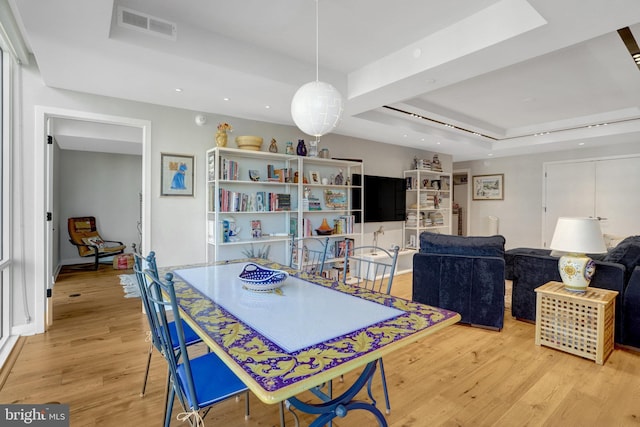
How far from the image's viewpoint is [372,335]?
1257 millimetres

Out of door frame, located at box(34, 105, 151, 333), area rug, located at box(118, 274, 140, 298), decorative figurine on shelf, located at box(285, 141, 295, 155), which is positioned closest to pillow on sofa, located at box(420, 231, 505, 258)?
decorative figurine on shelf, located at box(285, 141, 295, 155)

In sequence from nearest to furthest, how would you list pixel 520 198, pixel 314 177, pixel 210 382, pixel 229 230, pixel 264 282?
pixel 210 382, pixel 264 282, pixel 229 230, pixel 314 177, pixel 520 198

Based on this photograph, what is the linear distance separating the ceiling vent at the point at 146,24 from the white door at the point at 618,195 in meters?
6.88

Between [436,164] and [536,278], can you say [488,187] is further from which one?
[536,278]

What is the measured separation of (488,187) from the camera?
24.1 feet

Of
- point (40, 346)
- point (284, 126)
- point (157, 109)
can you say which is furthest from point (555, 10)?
point (40, 346)

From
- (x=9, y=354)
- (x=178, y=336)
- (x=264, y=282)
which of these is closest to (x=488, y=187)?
(x=264, y=282)

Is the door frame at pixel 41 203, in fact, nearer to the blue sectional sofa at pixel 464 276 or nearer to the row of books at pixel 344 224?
the row of books at pixel 344 224

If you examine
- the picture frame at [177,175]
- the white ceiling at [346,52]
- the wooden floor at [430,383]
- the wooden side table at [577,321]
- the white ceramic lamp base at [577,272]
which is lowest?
the wooden floor at [430,383]

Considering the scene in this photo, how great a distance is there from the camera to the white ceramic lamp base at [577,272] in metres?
2.66

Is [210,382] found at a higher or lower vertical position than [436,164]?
lower

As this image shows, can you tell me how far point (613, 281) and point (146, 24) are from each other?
4138 millimetres

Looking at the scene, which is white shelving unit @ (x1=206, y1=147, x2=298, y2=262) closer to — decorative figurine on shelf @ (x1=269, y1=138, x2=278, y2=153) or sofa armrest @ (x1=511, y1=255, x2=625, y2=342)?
decorative figurine on shelf @ (x1=269, y1=138, x2=278, y2=153)

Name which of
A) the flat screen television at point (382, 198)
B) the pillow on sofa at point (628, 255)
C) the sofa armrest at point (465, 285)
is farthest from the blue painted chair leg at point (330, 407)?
the flat screen television at point (382, 198)
